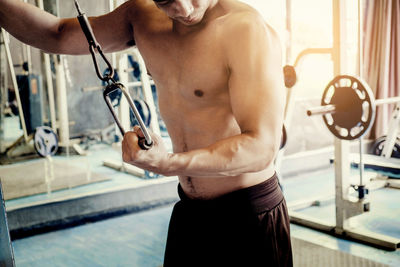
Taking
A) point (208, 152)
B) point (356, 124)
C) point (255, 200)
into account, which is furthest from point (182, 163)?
point (356, 124)

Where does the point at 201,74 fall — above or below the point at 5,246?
above

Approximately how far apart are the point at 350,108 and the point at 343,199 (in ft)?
2.28

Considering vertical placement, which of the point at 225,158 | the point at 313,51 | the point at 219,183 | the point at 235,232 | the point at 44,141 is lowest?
the point at 44,141

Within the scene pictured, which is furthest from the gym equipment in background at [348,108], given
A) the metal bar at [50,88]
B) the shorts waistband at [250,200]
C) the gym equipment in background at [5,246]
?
the metal bar at [50,88]

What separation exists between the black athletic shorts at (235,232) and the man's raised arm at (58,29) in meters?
0.61

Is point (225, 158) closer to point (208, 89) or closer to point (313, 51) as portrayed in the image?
point (208, 89)

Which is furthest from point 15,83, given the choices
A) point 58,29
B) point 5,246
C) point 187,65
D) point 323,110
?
point 187,65

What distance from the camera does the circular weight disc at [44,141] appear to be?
410 cm

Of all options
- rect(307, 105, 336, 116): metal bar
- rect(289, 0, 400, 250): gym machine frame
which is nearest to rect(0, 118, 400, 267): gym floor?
rect(289, 0, 400, 250): gym machine frame

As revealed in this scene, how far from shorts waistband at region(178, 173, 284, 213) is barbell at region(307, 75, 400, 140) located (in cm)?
139

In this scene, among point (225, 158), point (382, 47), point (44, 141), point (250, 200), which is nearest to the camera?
point (225, 158)

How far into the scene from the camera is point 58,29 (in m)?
1.38

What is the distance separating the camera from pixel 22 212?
10.8ft

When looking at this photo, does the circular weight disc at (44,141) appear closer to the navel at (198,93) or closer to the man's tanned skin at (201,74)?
the man's tanned skin at (201,74)
